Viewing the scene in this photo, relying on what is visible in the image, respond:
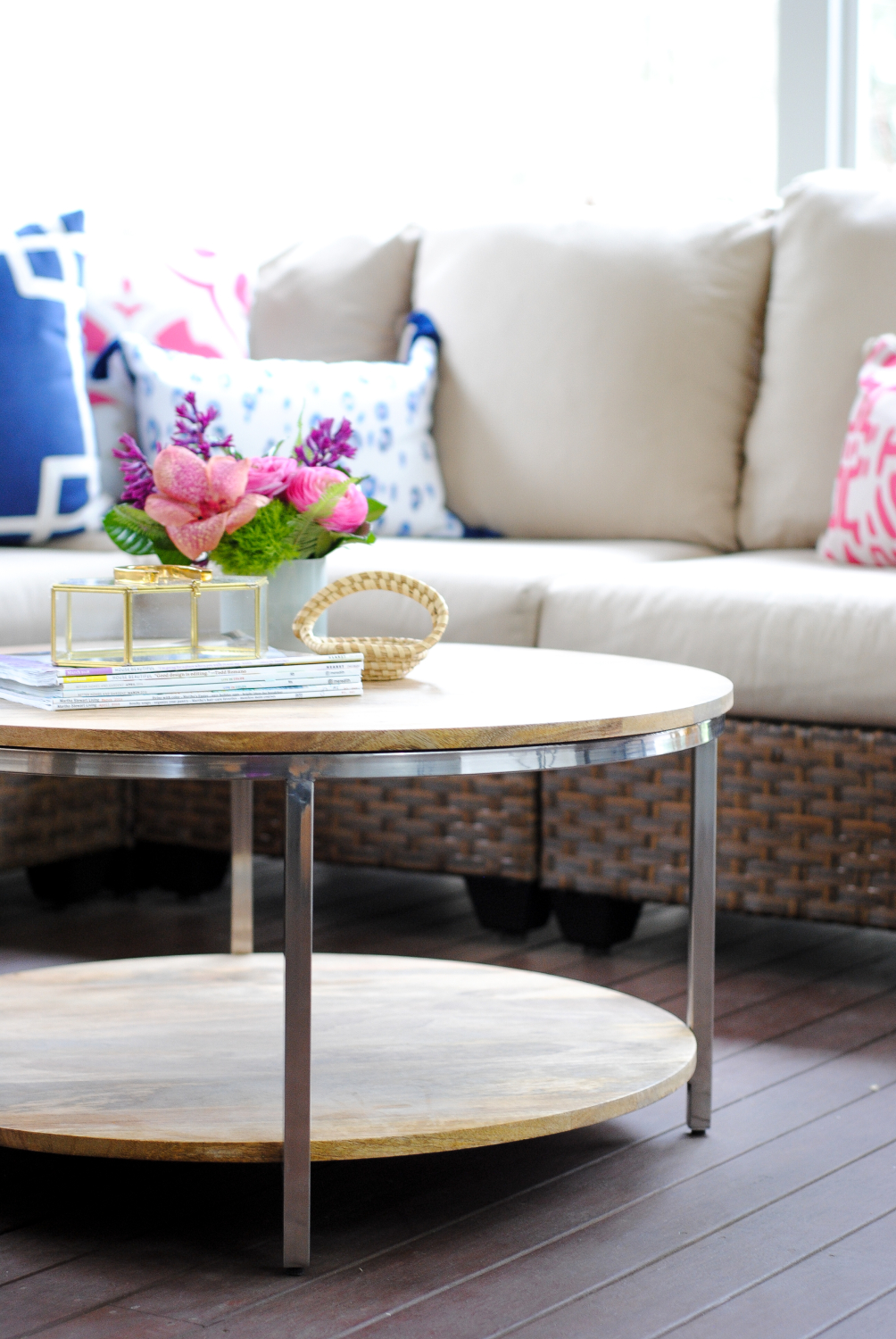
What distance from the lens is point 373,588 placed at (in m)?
1.47

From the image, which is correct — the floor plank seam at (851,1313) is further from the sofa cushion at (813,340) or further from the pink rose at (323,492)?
the sofa cushion at (813,340)

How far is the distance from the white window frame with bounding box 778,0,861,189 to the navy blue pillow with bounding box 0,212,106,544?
1.45m

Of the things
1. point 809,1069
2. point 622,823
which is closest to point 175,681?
point 809,1069

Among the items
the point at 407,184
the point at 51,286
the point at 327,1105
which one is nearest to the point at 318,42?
the point at 407,184

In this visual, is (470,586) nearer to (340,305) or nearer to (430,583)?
(430,583)

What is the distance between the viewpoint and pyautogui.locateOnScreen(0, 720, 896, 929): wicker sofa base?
6.42 feet

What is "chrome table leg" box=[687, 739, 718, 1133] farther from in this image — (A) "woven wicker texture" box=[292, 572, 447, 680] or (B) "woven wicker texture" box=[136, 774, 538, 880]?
(B) "woven wicker texture" box=[136, 774, 538, 880]

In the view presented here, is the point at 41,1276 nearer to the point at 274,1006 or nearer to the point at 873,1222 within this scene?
the point at 274,1006

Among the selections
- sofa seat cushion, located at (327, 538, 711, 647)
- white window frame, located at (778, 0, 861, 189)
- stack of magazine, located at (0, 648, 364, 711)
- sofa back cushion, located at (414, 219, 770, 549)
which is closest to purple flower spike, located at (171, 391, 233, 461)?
stack of magazine, located at (0, 648, 364, 711)

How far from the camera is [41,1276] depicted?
1205mm

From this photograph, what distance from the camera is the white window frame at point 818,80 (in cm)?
314

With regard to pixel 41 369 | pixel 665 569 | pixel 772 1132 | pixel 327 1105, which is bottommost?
pixel 772 1132

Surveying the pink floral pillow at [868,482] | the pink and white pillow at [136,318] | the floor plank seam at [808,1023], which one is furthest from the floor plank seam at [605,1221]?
the pink and white pillow at [136,318]

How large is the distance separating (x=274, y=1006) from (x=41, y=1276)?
1.28 ft
